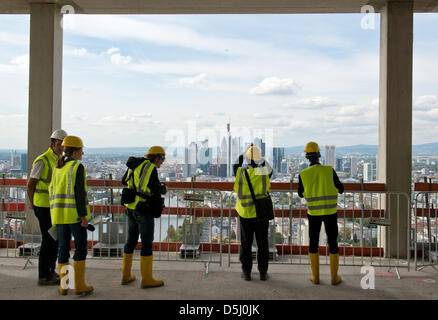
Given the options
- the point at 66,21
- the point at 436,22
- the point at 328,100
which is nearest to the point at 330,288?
the point at 328,100

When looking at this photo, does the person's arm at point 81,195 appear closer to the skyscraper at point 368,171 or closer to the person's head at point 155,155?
the person's head at point 155,155

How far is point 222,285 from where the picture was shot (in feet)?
15.1

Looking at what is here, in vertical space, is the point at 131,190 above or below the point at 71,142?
below

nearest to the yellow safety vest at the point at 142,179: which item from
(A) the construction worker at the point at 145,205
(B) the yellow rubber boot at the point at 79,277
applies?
(A) the construction worker at the point at 145,205

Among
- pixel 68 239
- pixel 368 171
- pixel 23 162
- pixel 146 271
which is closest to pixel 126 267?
pixel 146 271

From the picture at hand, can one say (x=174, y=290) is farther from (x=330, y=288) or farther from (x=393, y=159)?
(x=393, y=159)

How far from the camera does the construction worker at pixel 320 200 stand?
4.58m

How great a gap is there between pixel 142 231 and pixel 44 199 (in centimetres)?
135

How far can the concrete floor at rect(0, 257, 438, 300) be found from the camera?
4.22 metres

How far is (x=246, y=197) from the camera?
4.72 meters

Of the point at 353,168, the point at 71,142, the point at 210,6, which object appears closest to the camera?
the point at 71,142

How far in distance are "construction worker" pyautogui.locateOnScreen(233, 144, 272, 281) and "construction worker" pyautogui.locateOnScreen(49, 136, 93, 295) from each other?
2053mm

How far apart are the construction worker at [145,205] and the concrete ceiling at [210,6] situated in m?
3.76

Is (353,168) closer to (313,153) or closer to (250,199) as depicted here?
(313,153)
